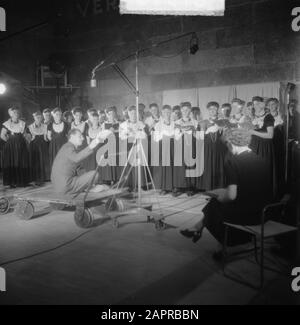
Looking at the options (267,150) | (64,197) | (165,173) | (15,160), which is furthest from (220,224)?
(15,160)

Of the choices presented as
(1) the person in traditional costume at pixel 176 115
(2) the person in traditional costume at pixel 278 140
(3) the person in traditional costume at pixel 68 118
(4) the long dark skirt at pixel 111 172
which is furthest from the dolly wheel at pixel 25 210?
(2) the person in traditional costume at pixel 278 140

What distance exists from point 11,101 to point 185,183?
658 cm

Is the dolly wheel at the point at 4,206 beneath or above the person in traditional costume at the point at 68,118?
beneath

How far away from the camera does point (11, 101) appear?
11.4 m

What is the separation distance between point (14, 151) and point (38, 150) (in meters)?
0.66

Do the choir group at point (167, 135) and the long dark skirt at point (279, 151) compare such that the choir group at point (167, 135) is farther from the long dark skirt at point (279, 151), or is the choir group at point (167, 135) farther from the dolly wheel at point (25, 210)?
the dolly wheel at point (25, 210)

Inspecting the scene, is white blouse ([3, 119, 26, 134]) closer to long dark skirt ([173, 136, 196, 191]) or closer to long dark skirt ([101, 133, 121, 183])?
long dark skirt ([101, 133, 121, 183])

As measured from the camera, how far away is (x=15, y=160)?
875cm

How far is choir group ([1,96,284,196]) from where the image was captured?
7.04m

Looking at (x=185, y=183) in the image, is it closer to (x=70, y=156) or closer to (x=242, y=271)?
(x=70, y=156)

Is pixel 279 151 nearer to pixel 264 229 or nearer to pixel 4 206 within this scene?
pixel 264 229

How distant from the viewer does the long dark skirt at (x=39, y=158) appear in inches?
361

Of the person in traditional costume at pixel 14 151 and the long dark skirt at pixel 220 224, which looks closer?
the long dark skirt at pixel 220 224

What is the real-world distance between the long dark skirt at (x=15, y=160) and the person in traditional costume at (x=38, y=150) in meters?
0.27
